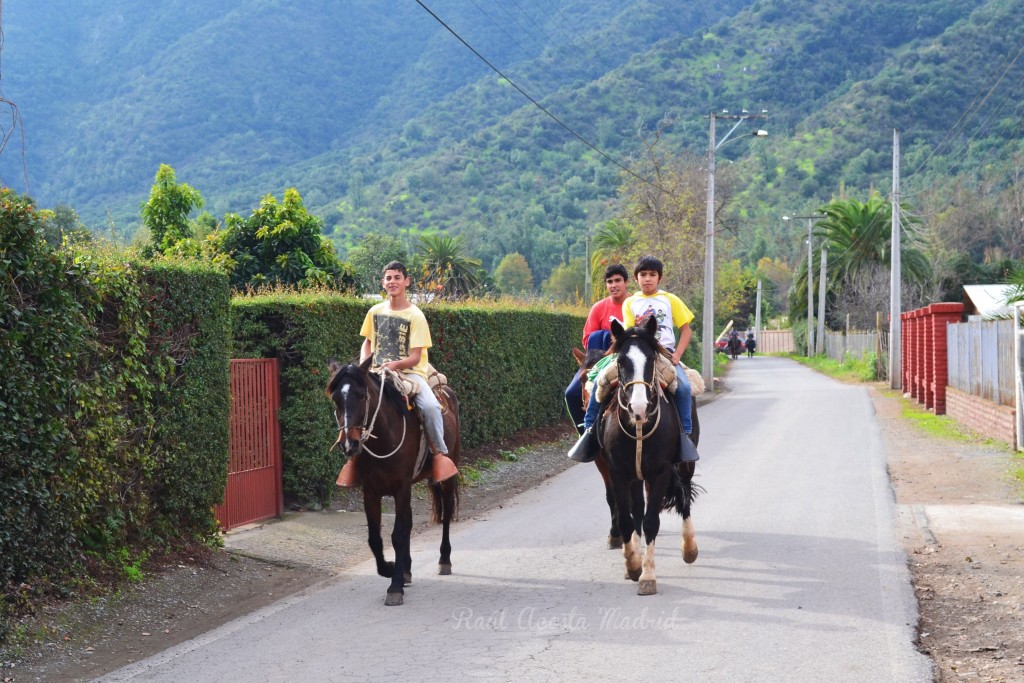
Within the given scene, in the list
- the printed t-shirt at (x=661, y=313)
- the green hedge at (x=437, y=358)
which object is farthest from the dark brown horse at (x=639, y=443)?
the green hedge at (x=437, y=358)

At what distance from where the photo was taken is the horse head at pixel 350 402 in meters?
8.44

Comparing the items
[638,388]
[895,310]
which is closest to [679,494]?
[638,388]

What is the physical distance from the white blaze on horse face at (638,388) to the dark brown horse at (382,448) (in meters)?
1.92

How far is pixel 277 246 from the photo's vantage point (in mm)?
24203

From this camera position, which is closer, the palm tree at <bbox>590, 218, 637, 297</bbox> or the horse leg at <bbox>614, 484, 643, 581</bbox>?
the horse leg at <bbox>614, 484, 643, 581</bbox>

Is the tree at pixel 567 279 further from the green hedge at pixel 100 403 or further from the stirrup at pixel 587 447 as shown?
the stirrup at pixel 587 447

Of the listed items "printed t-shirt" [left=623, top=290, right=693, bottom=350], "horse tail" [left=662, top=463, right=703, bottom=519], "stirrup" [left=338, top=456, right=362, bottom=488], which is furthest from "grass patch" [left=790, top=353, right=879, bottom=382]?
"stirrup" [left=338, top=456, right=362, bottom=488]

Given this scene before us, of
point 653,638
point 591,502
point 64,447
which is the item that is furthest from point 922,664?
point 591,502

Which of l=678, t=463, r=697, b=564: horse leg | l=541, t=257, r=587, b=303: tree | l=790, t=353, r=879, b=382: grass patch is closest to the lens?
l=678, t=463, r=697, b=564: horse leg

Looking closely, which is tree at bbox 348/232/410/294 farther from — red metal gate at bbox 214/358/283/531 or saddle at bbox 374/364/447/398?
saddle at bbox 374/364/447/398

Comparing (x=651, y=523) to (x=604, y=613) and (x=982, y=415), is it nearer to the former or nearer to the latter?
(x=604, y=613)

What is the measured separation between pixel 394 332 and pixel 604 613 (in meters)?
3.03

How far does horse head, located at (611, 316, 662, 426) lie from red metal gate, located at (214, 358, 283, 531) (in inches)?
179

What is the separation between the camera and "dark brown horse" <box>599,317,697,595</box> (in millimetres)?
8742
